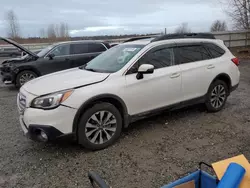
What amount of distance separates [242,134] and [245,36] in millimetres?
14017

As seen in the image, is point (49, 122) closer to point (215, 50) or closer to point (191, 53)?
point (191, 53)

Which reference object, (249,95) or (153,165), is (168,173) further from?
(249,95)

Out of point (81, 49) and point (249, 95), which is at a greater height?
point (81, 49)

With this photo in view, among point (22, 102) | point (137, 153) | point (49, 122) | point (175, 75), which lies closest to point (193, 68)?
point (175, 75)

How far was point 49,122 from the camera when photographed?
136 inches

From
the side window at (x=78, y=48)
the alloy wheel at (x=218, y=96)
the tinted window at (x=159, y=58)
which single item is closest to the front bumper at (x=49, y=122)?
the tinted window at (x=159, y=58)

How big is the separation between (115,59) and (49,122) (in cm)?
172

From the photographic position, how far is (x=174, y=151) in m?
3.80

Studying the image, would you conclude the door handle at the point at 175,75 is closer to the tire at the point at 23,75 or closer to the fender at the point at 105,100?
the fender at the point at 105,100

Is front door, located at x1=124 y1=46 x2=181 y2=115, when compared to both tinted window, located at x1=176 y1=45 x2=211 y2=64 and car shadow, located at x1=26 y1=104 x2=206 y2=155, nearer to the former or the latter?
tinted window, located at x1=176 y1=45 x2=211 y2=64

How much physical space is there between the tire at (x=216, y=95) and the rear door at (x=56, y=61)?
546cm

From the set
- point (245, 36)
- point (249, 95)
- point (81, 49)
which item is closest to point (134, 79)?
point (249, 95)

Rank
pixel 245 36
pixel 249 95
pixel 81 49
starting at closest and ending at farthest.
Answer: pixel 249 95 < pixel 81 49 < pixel 245 36

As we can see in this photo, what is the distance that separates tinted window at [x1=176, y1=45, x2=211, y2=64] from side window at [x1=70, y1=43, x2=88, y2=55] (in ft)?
17.7
